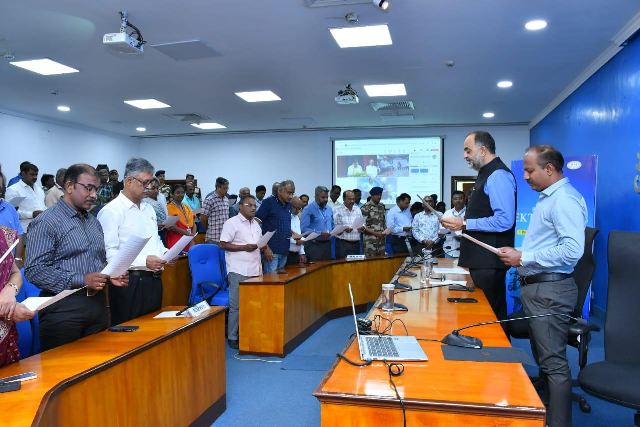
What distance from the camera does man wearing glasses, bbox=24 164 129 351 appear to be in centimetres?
233

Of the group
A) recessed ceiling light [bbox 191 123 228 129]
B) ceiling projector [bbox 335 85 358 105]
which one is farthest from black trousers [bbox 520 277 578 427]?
recessed ceiling light [bbox 191 123 228 129]

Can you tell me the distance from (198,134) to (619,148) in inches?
371

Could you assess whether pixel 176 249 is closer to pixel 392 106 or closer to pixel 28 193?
pixel 28 193

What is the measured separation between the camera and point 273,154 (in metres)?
11.6

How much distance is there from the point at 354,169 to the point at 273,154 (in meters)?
2.12

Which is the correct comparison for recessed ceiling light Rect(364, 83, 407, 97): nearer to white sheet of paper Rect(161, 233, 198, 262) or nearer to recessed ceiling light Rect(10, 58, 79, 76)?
recessed ceiling light Rect(10, 58, 79, 76)

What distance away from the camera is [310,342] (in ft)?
16.1

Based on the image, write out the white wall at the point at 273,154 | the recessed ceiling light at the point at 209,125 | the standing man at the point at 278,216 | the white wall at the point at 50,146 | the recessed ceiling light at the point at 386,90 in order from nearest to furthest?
the standing man at the point at 278,216 → the recessed ceiling light at the point at 386,90 → the white wall at the point at 50,146 → the recessed ceiling light at the point at 209,125 → the white wall at the point at 273,154

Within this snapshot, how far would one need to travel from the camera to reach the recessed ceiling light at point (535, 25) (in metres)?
4.70

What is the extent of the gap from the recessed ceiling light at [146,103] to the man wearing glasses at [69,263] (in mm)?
6244

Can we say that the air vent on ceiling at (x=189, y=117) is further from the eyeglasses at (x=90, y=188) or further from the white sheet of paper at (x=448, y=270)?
the eyeglasses at (x=90, y=188)

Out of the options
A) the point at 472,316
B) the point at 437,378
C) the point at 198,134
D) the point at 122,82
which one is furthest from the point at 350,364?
the point at 198,134

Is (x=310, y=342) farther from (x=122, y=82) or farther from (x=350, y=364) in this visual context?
(x=122, y=82)

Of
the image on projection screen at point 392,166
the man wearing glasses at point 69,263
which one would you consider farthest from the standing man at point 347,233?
the man wearing glasses at point 69,263
